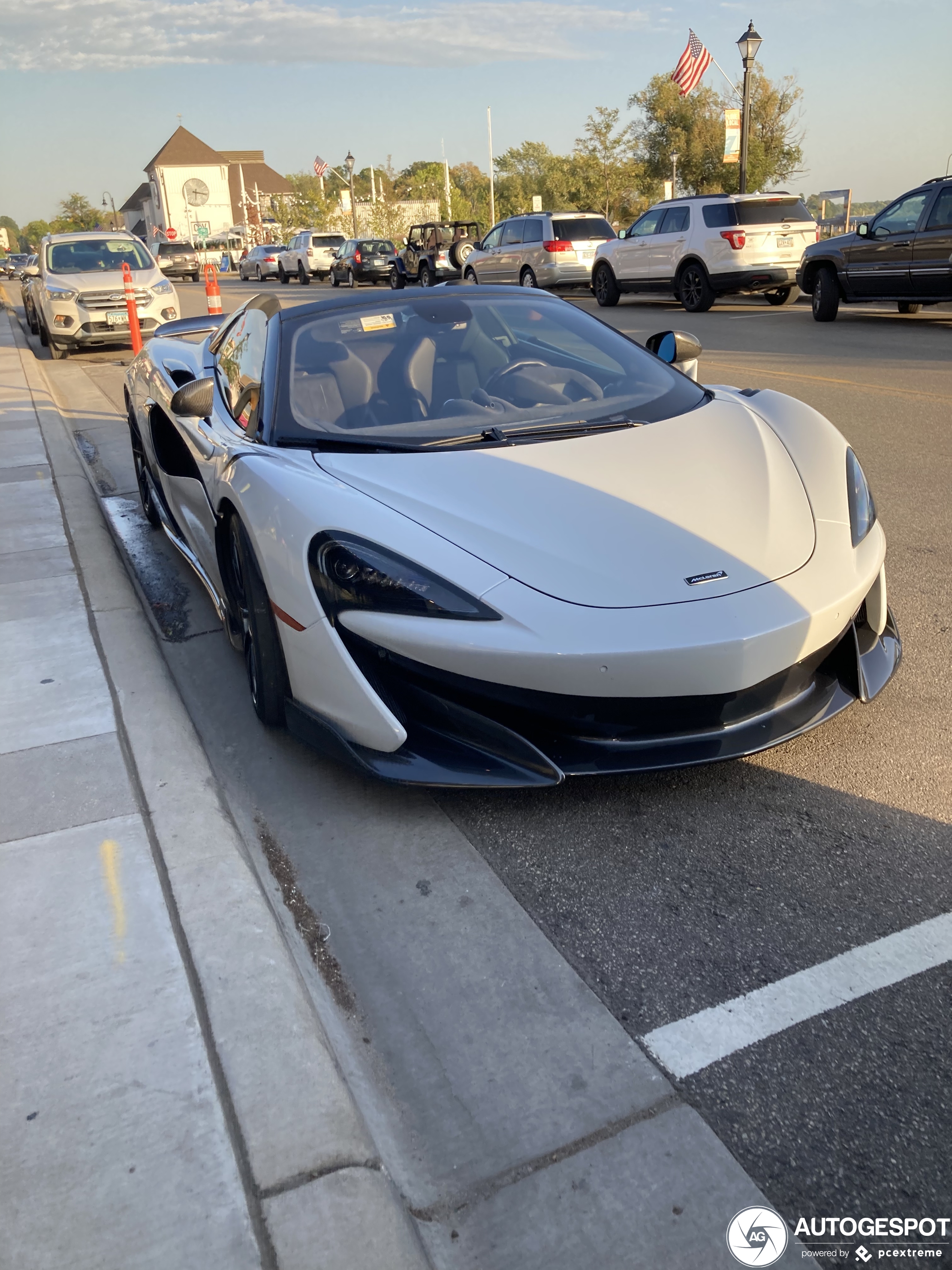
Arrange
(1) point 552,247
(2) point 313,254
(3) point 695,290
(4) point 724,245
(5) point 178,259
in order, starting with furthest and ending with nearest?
(5) point 178,259, (2) point 313,254, (1) point 552,247, (3) point 695,290, (4) point 724,245

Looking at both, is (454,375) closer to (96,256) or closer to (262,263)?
(96,256)

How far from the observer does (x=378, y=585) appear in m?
2.80

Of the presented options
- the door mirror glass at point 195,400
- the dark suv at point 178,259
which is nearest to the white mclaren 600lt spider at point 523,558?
the door mirror glass at point 195,400

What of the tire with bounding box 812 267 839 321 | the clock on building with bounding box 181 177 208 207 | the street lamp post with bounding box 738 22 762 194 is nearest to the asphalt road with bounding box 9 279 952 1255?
the tire with bounding box 812 267 839 321

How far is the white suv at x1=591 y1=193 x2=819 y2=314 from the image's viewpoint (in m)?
17.0

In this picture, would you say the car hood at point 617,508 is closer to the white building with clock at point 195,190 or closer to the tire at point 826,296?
the tire at point 826,296

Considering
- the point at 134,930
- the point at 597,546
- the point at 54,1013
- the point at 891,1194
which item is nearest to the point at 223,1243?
the point at 54,1013

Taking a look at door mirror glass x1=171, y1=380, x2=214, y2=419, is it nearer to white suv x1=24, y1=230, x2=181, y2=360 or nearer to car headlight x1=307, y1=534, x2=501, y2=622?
car headlight x1=307, y1=534, x2=501, y2=622

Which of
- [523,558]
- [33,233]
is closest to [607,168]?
[523,558]

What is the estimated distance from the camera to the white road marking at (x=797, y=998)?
2141 mm

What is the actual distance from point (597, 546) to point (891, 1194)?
1.63 meters

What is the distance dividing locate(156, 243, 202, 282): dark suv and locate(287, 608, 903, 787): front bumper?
146 ft

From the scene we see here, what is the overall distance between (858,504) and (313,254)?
38343mm

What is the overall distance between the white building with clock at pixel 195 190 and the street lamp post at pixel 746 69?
92683 millimetres
